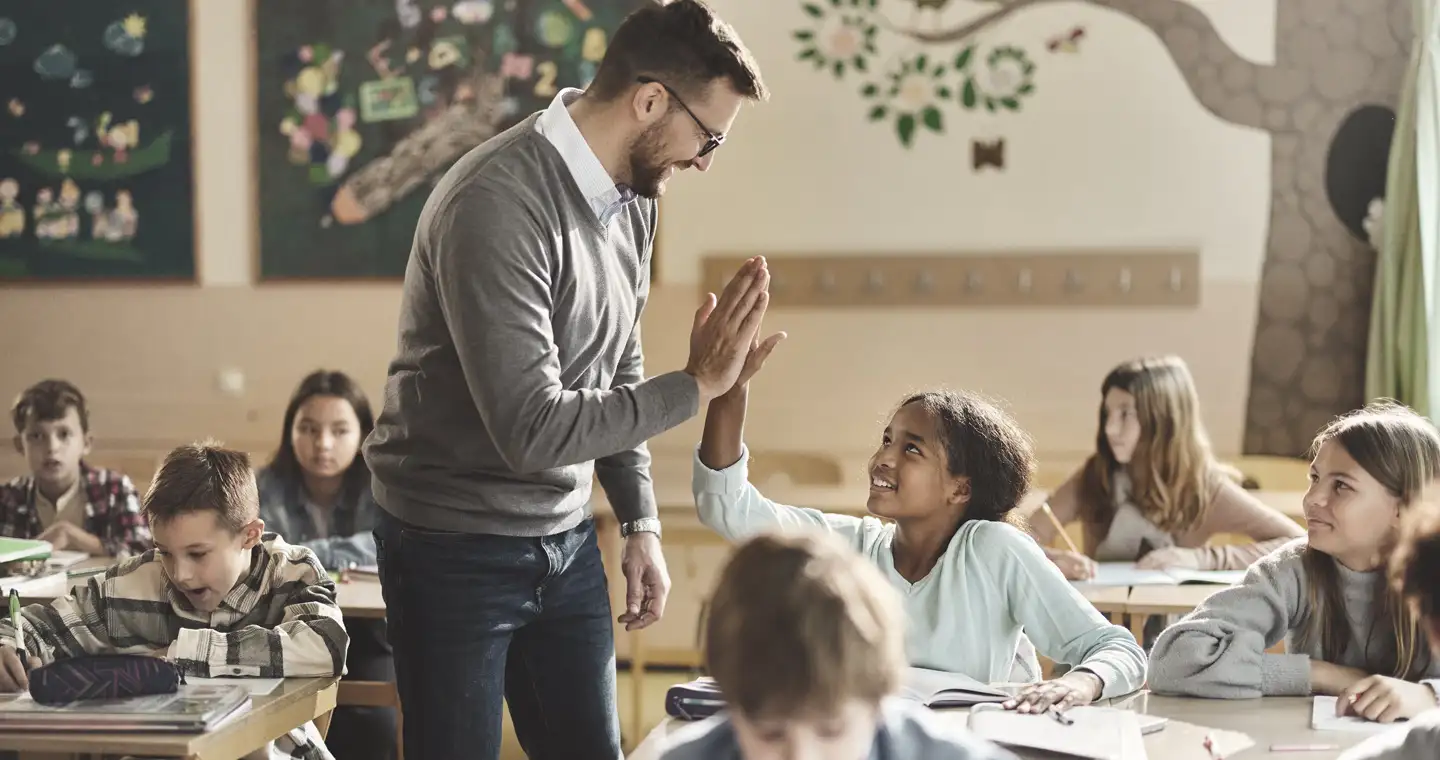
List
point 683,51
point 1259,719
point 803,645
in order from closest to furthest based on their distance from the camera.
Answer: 1. point 803,645
2. point 683,51
3. point 1259,719

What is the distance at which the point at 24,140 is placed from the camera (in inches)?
205

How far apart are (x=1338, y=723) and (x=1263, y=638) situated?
0.26 m

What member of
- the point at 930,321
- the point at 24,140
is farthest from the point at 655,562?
the point at 24,140

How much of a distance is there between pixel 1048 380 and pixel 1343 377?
0.90 metres

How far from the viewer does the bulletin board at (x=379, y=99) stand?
492 centimetres

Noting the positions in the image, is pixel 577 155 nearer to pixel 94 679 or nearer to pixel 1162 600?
pixel 94 679

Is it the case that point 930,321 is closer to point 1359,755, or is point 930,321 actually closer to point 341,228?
Answer: point 341,228

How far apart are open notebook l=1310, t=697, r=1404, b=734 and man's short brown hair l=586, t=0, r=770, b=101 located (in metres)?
1.10

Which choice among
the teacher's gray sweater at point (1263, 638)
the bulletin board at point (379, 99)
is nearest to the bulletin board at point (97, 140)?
the bulletin board at point (379, 99)

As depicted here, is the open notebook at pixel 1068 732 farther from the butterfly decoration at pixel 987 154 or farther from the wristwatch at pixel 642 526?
the butterfly decoration at pixel 987 154

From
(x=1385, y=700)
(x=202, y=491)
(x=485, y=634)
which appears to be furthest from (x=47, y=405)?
(x=1385, y=700)

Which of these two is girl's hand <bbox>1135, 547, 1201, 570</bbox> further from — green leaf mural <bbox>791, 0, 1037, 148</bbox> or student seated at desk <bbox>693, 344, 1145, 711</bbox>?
green leaf mural <bbox>791, 0, 1037, 148</bbox>

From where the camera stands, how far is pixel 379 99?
501 centimetres

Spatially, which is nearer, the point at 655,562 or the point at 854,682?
the point at 854,682
